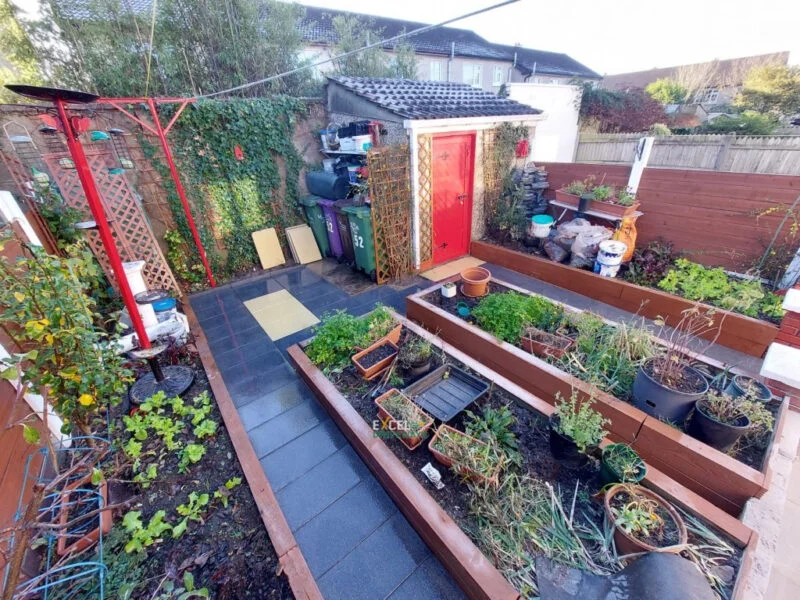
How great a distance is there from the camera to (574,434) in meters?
2.07

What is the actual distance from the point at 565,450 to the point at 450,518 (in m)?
0.90

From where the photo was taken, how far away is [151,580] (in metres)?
1.85

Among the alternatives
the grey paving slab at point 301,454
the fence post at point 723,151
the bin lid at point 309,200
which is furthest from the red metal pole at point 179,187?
the fence post at point 723,151

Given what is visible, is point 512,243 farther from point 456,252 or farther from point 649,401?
point 649,401

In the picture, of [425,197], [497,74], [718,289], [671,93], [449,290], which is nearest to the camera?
[718,289]

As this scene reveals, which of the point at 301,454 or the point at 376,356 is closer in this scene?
the point at 301,454

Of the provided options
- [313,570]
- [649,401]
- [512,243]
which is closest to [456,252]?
[512,243]

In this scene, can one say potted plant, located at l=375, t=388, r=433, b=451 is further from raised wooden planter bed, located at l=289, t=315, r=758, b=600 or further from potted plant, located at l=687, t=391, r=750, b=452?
potted plant, located at l=687, t=391, r=750, b=452

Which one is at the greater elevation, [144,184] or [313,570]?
[144,184]

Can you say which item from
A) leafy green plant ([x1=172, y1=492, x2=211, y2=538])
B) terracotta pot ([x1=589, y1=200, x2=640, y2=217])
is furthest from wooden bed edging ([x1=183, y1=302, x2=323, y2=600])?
terracotta pot ([x1=589, y1=200, x2=640, y2=217])

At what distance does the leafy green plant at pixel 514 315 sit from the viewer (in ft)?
11.0

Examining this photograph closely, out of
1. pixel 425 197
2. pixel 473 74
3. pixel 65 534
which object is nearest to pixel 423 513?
pixel 65 534

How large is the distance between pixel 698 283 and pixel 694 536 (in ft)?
10.7

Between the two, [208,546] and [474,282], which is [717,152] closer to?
[474,282]
